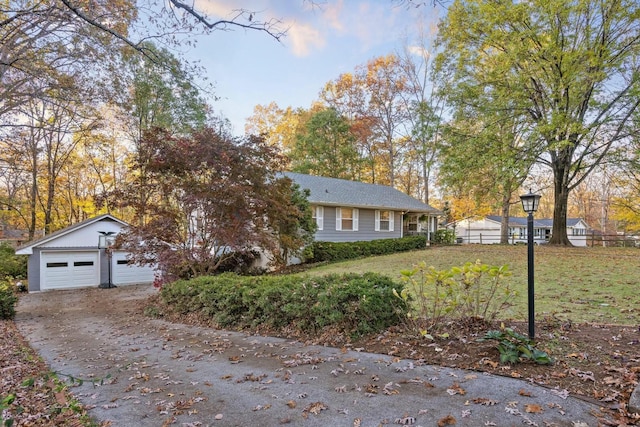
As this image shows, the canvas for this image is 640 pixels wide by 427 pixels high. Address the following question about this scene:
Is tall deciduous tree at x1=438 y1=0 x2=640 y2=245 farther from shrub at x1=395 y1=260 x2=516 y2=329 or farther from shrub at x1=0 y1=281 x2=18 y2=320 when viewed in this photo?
shrub at x1=0 y1=281 x2=18 y2=320

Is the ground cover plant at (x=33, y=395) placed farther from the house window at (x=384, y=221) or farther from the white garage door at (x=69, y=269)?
the house window at (x=384, y=221)

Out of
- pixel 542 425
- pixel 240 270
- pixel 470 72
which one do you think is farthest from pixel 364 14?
pixel 470 72

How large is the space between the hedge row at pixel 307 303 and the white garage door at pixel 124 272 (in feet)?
36.5

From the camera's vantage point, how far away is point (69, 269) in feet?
51.3

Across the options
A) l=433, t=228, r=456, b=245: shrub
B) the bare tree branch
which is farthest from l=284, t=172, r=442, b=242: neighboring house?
the bare tree branch

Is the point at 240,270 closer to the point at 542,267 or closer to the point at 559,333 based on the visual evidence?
the point at 542,267

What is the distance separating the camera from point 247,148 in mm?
9211

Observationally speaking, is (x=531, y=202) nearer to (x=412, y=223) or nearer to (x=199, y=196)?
(x=199, y=196)

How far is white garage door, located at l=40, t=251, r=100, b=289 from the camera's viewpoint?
14992 millimetres

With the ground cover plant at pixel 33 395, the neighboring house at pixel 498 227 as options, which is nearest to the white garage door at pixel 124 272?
the ground cover plant at pixel 33 395

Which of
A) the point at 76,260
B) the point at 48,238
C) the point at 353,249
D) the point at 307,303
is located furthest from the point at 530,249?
the point at 76,260

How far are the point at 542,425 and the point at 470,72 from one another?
56.3ft

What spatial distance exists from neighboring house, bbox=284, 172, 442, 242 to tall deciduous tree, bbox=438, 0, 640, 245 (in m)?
7.50

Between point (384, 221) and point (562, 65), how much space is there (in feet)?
37.2
